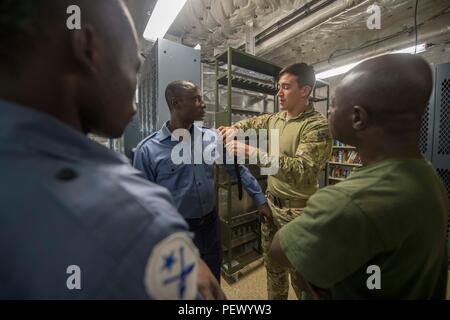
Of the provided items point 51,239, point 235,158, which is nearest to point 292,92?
point 235,158

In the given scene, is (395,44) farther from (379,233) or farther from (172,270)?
(172,270)

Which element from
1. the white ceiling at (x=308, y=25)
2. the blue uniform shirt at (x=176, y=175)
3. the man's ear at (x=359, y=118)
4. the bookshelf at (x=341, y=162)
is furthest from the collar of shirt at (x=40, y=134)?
the bookshelf at (x=341, y=162)

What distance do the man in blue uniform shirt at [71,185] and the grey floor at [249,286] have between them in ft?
6.17

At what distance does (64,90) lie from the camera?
0.34 metres

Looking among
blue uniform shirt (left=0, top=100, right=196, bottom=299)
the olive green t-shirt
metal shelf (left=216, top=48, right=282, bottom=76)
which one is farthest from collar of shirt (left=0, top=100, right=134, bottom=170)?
metal shelf (left=216, top=48, right=282, bottom=76)

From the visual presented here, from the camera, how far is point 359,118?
584 millimetres

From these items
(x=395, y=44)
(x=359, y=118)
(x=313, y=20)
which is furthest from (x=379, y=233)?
(x=395, y=44)

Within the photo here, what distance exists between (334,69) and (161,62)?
3244 millimetres

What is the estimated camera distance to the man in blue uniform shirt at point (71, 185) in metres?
0.26

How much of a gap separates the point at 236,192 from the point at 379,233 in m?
1.92

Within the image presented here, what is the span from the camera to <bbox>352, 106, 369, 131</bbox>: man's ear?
22.5 inches

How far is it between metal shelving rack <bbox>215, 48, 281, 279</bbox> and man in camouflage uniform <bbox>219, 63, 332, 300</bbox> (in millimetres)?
555

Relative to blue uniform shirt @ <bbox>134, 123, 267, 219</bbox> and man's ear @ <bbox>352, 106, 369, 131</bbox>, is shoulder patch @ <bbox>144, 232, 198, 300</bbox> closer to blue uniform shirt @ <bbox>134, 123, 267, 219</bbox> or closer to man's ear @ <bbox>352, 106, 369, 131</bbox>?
man's ear @ <bbox>352, 106, 369, 131</bbox>

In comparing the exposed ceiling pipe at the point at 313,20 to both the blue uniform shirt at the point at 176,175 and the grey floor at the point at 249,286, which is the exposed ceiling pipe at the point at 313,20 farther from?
the grey floor at the point at 249,286
